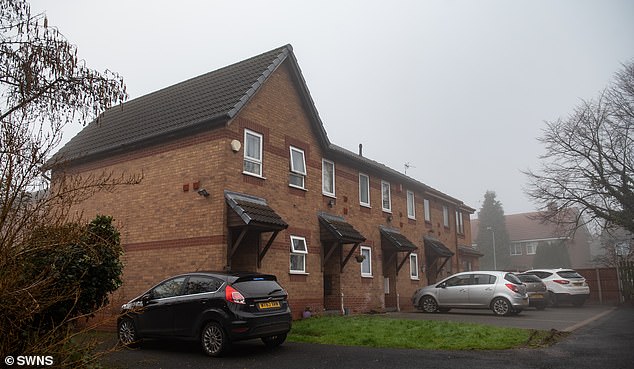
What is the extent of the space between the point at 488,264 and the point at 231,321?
200 feet

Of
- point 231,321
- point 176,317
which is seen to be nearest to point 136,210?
point 176,317

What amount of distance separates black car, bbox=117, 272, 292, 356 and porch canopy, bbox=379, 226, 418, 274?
10.9 meters

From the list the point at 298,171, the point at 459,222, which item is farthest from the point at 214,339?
the point at 459,222

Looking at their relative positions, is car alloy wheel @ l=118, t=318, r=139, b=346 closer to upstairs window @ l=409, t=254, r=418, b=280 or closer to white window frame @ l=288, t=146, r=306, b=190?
white window frame @ l=288, t=146, r=306, b=190

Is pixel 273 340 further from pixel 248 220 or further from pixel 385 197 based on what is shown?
pixel 385 197

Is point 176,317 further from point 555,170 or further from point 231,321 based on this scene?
point 555,170

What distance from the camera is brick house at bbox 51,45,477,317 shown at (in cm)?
1383

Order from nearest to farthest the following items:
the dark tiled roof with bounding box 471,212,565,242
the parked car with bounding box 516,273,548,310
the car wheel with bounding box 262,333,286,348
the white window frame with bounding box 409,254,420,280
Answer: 1. the car wheel with bounding box 262,333,286,348
2. the parked car with bounding box 516,273,548,310
3. the white window frame with bounding box 409,254,420,280
4. the dark tiled roof with bounding box 471,212,565,242

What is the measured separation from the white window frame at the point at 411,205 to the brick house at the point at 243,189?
11.4 feet

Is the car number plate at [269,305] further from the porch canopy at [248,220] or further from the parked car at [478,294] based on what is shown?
the parked car at [478,294]

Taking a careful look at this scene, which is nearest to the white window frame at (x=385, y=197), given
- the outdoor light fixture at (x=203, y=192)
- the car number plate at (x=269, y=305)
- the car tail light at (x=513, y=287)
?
the car tail light at (x=513, y=287)

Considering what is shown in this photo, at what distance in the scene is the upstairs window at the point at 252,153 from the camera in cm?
1470

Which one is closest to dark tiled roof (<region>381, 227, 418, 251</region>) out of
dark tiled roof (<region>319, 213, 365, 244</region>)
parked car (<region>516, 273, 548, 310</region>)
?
dark tiled roof (<region>319, 213, 365, 244</region>)

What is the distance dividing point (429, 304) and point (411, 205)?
21.2ft
